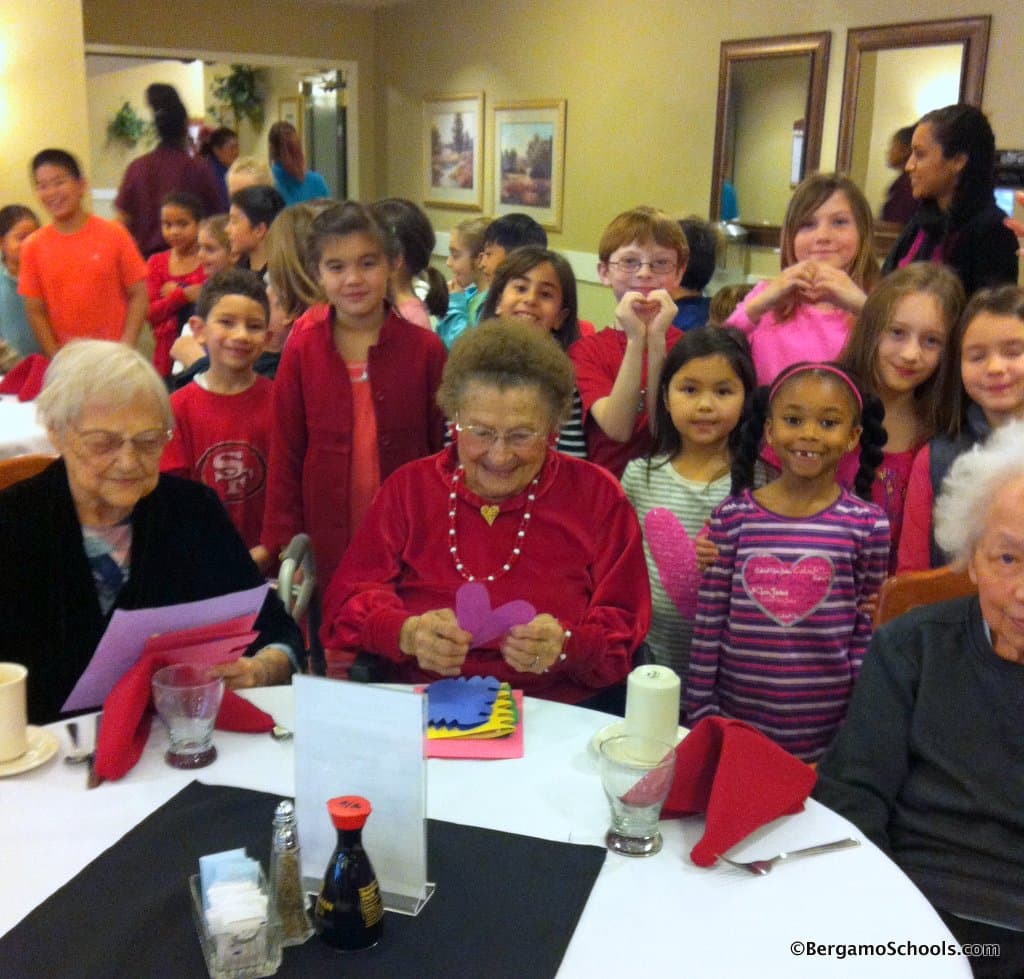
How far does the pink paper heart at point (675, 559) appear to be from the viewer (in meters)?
2.53

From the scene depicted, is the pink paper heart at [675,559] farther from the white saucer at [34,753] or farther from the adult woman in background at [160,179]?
the adult woman in background at [160,179]

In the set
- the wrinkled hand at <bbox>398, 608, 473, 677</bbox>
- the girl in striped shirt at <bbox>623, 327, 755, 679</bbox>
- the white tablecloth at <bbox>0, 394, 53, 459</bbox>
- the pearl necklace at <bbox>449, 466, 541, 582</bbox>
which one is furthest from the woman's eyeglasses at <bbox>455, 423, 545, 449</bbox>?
the white tablecloth at <bbox>0, 394, 53, 459</bbox>

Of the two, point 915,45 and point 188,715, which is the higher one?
point 915,45

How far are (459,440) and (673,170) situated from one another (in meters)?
5.10

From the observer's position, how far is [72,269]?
4.94 m

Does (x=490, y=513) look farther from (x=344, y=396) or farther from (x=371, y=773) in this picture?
(x=371, y=773)

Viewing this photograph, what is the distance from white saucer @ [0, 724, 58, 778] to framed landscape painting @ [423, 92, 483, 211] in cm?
772

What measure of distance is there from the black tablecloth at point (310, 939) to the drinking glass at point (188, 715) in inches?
5.0

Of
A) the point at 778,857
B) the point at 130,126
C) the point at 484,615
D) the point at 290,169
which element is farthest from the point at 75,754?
the point at 130,126

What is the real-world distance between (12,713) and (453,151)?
821cm

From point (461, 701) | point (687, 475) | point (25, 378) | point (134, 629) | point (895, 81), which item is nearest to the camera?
point (134, 629)

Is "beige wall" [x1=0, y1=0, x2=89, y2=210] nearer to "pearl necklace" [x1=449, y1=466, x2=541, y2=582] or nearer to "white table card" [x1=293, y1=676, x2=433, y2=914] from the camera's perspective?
"pearl necklace" [x1=449, y1=466, x2=541, y2=582]

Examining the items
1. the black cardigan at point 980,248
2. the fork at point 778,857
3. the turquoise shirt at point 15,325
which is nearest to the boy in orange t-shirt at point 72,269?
the turquoise shirt at point 15,325

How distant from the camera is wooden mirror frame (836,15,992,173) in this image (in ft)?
15.5
